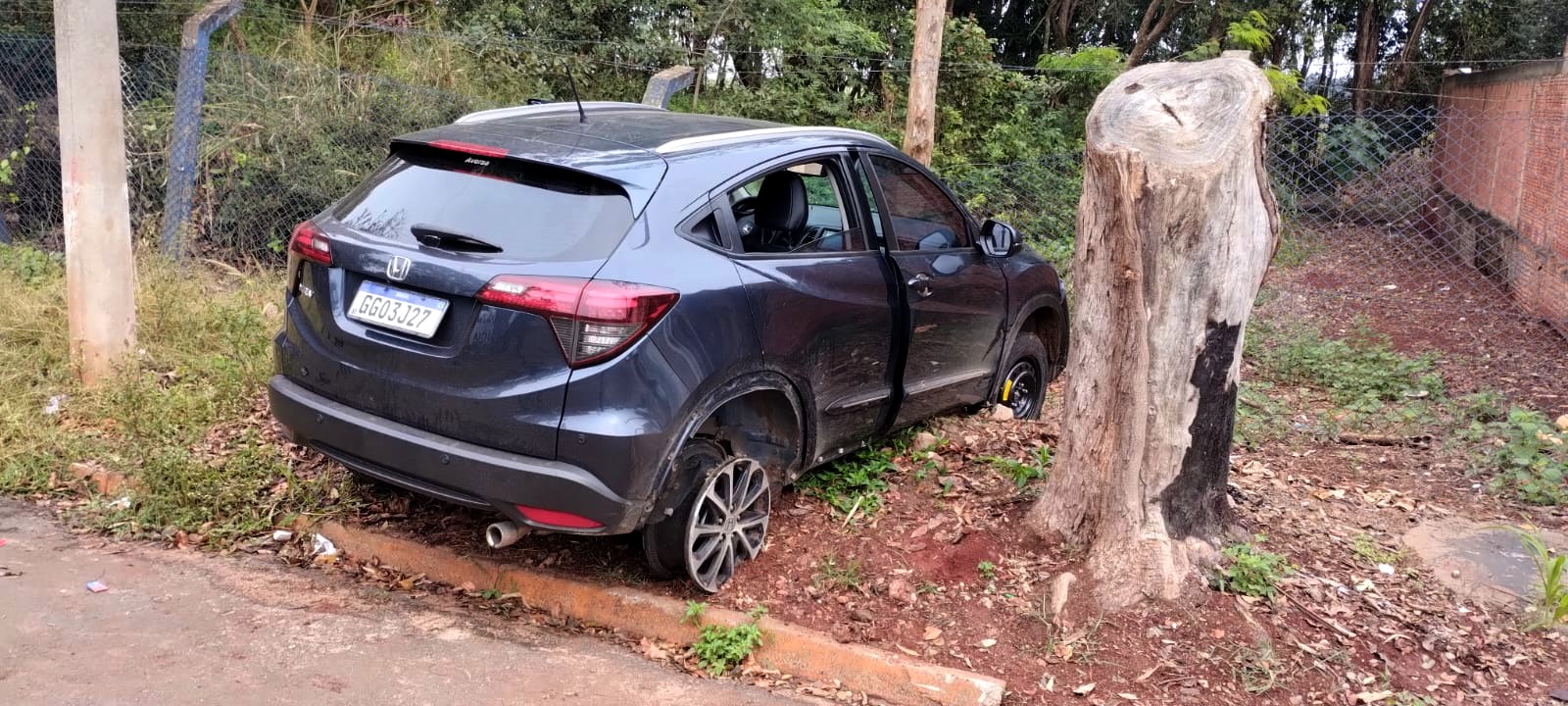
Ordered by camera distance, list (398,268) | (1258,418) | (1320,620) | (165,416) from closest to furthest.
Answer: (398,268) < (1320,620) < (165,416) < (1258,418)

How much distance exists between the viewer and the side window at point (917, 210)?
5.00 metres

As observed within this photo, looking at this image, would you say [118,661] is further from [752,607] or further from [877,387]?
[877,387]

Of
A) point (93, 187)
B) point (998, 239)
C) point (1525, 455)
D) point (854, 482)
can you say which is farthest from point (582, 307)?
point (1525, 455)

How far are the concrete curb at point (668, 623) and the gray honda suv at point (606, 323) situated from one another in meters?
0.22

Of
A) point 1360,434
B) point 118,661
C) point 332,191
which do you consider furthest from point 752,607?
point 332,191

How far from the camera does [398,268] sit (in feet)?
12.0

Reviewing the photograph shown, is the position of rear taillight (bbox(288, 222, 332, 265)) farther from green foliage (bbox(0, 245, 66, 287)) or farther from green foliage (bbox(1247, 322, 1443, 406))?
green foliage (bbox(1247, 322, 1443, 406))

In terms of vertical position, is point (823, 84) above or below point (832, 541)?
above

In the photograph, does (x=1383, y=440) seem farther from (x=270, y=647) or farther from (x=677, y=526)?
(x=270, y=647)

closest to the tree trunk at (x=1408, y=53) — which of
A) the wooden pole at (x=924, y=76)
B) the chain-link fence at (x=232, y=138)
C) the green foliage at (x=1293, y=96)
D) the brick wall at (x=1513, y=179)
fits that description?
the brick wall at (x=1513, y=179)

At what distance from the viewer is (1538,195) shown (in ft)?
35.6

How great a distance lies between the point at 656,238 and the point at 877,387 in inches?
56.1

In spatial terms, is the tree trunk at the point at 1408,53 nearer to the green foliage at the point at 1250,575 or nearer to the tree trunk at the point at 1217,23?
the tree trunk at the point at 1217,23

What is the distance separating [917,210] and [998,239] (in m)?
0.52
